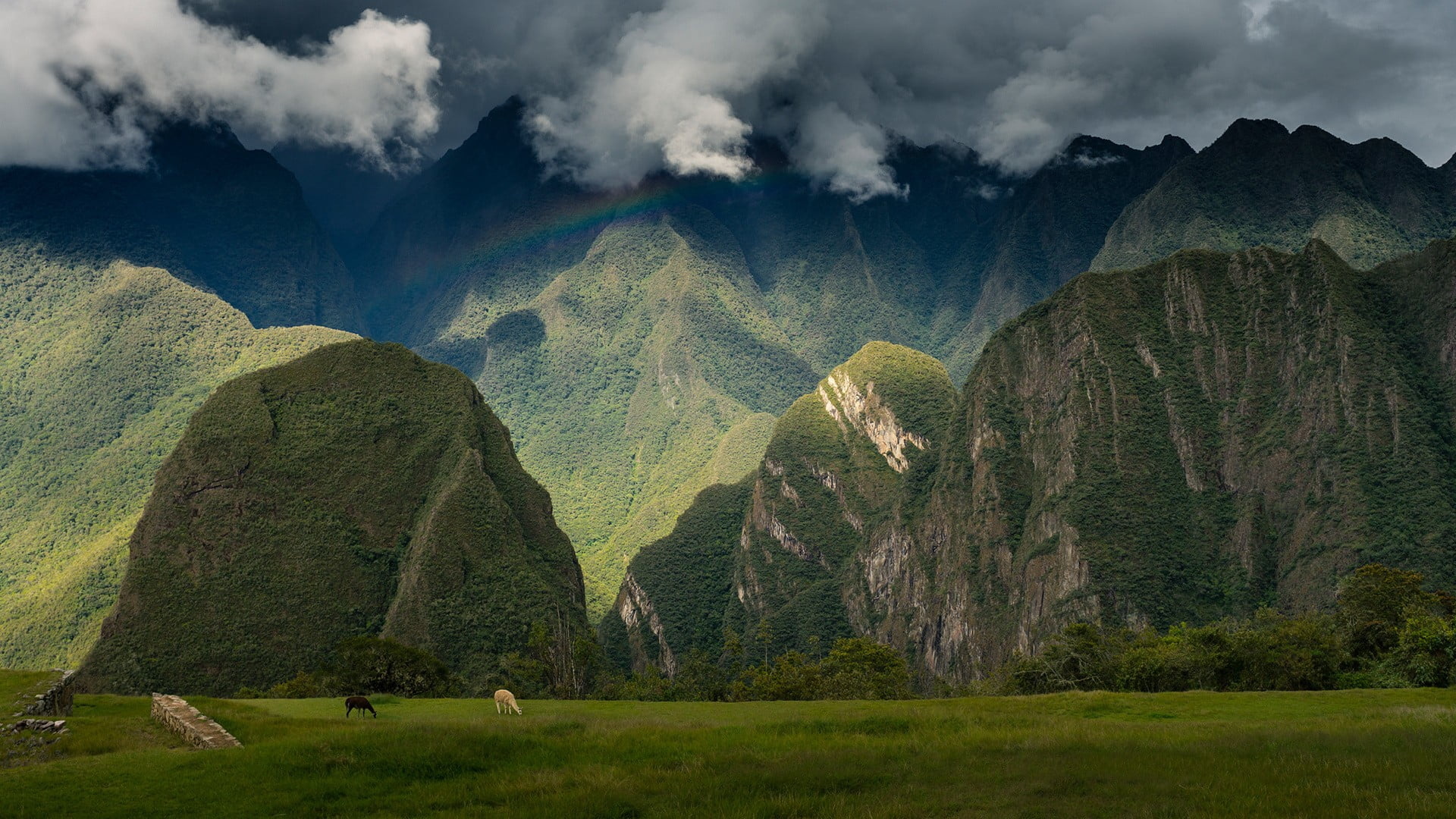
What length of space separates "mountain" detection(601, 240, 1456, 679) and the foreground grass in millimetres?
88651

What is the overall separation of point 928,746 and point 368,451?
10545 centimetres

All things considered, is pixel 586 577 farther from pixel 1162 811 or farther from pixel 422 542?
pixel 1162 811

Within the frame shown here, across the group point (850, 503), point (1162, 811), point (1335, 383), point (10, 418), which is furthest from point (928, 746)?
point (10, 418)

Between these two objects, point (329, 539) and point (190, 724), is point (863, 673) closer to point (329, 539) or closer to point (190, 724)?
point (190, 724)

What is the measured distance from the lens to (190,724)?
66.3ft

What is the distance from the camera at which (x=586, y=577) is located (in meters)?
192

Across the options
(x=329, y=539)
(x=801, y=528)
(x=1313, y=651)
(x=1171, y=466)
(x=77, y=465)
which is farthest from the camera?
(x=801, y=528)

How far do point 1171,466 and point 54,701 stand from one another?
117 meters

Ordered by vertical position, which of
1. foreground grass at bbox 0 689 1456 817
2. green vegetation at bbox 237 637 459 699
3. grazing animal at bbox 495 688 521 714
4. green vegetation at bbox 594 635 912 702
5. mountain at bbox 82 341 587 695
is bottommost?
green vegetation at bbox 594 635 912 702

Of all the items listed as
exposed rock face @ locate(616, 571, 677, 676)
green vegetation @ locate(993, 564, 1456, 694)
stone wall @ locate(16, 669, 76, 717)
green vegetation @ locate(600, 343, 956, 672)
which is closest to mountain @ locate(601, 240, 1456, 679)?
green vegetation @ locate(600, 343, 956, 672)

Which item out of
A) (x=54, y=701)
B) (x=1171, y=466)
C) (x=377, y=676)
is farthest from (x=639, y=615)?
(x=54, y=701)

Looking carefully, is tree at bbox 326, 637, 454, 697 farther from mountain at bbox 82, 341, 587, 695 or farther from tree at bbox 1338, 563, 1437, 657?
tree at bbox 1338, 563, 1437, 657

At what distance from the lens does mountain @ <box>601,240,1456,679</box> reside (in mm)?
98625

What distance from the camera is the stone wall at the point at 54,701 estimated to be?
22328 millimetres
